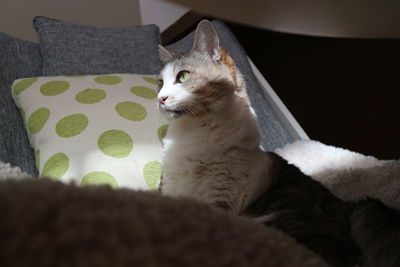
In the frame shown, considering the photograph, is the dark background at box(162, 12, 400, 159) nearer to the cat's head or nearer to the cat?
the cat's head

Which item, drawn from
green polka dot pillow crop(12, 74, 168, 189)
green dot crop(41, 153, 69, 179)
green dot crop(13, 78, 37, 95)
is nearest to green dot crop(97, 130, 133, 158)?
green polka dot pillow crop(12, 74, 168, 189)

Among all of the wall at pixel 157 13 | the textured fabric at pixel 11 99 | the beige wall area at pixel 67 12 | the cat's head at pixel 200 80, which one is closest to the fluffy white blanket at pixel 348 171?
the cat's head at pixel 200 80

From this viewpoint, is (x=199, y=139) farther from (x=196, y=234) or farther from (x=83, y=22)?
(x=83, y=22)

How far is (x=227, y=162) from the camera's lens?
92 centimetres

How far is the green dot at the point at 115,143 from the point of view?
3.09 ft

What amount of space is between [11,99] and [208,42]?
2.50ft

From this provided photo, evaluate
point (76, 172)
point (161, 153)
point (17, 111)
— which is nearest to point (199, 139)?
point (161, 153)

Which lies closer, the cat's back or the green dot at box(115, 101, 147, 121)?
the cat's back

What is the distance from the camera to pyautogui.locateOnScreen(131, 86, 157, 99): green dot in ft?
3.86

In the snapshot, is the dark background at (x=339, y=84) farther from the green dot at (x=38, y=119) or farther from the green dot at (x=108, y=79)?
the green dot at (x=38, y=119)

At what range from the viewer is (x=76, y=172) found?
2.91 feet

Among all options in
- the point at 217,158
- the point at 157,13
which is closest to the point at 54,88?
the point at 217,158

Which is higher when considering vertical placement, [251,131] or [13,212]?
[13,212]

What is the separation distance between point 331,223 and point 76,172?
27.3 inches
